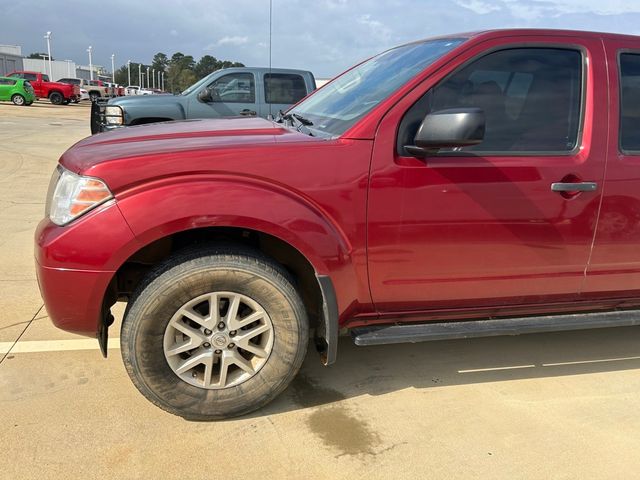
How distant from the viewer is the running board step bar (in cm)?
270

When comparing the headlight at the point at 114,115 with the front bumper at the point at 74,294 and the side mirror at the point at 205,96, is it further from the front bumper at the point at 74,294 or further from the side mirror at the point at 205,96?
the front bumper at the point at 74,294

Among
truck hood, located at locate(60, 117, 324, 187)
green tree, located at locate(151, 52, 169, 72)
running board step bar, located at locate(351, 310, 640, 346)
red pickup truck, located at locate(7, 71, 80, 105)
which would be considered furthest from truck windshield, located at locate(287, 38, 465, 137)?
green tree, located at locate(151, 52, 169, 72)

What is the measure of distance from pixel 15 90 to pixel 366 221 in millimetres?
33067

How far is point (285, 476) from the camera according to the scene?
2336 mm

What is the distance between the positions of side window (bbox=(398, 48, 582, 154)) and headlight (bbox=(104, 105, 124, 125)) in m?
7.03

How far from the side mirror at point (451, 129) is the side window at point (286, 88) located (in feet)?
22.9

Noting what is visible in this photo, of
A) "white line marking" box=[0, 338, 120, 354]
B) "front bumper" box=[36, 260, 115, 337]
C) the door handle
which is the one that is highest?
the door handle

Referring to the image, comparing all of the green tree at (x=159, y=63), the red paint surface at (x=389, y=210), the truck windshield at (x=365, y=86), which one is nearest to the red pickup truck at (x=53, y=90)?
the truck windshield at (x=365, y=86)

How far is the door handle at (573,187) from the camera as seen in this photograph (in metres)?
2.74

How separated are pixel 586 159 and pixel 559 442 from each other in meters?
1.44

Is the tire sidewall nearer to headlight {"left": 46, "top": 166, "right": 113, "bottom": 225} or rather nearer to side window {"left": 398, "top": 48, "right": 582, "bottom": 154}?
headlight {"left": 46, "top": 166, "right": 113, "bottom": 225}

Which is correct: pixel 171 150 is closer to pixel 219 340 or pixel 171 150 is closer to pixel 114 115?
pixel 219 340

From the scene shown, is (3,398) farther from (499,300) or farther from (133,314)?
(499,300)

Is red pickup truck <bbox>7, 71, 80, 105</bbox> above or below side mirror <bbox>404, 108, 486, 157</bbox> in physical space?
above
